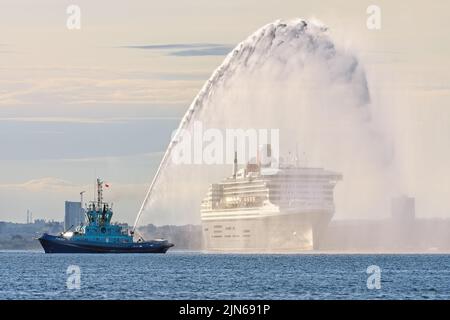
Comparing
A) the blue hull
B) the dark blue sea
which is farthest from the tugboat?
the dark blue sea

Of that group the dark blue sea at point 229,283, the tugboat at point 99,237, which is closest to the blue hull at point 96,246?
the tugboat at point 99,237

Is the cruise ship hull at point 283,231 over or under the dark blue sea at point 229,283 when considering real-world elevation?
over

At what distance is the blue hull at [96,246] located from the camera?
167 metres

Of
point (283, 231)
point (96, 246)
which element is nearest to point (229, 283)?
point (96, 246)

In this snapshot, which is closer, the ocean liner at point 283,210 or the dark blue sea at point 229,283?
the dark blue sea at point 229,283

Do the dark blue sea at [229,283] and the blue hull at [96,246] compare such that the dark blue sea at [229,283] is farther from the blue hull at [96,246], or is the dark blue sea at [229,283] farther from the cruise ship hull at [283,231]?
the cruise ship hull at [283,231]

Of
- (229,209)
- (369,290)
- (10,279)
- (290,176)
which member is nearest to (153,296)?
(369,290)

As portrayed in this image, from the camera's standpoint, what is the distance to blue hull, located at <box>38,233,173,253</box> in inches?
6590

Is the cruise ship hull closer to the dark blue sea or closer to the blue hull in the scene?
the blue hull

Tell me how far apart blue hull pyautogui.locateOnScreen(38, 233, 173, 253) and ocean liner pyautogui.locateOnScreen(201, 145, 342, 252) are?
15108 mm

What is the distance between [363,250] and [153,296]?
4928 inches

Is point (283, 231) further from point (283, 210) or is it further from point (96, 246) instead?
point (96, 246)

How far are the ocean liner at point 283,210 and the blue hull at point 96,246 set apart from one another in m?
15.1

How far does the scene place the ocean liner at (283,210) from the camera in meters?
179
